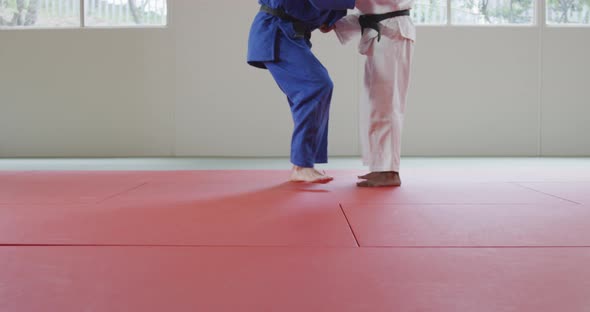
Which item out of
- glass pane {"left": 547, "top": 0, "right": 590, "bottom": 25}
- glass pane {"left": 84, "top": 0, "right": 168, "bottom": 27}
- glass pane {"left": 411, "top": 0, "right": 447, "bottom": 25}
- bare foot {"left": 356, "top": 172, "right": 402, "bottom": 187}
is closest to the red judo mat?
bare foot {"left": 356, "top": 172, "right": 402, "bottom": 187}

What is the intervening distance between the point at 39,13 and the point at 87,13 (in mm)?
743

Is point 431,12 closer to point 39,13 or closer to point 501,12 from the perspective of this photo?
point 501,12

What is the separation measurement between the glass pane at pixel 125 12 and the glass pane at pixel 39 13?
24cm

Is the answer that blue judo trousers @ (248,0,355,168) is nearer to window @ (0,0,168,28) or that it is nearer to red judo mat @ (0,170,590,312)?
red judo mat @ (0,170,590,312)

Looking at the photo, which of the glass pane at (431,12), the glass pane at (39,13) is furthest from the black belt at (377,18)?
the glass pane at (39,13)

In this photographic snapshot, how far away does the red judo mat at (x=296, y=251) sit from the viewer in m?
1.01

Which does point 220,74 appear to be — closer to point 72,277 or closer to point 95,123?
point 95,123

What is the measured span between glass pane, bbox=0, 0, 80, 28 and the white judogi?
561 centimetres

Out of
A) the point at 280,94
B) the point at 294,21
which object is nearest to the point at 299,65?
the point at 294,21

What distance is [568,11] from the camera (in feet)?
22.6

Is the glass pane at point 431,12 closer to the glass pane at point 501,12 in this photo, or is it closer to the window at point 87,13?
the glass pane at point 501,12

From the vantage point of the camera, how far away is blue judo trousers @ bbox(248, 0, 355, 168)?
2936 mm

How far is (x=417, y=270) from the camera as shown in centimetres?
120

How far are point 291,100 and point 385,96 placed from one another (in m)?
0.60
